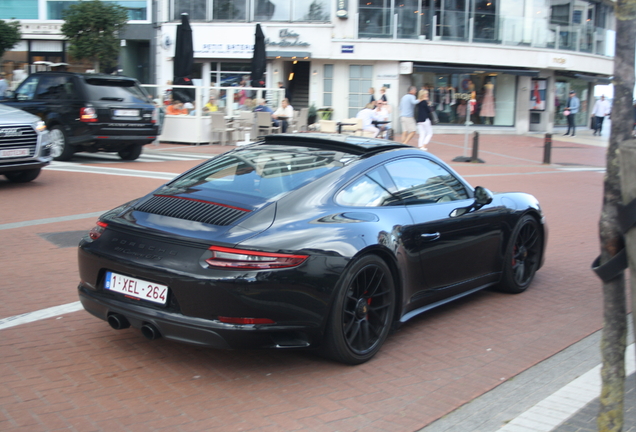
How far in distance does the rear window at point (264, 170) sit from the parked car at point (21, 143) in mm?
6596

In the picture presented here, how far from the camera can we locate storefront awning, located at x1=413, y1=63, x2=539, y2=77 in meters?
32.4

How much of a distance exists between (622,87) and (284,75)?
31.8 m

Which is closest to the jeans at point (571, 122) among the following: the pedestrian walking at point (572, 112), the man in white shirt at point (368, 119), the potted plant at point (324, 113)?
the pedestrian walking at point (572, 112)

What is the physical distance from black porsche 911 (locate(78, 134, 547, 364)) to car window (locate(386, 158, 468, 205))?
0.04 ft

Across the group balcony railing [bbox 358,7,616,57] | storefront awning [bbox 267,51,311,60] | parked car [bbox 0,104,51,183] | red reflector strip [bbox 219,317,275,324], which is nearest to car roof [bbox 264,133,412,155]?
red reflector strip [bbox 219,317,275,324]

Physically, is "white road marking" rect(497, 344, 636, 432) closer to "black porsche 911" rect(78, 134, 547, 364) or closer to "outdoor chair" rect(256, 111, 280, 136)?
"black porsche 911" rect(78, 134, 547, 364)

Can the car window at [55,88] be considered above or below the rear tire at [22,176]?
above

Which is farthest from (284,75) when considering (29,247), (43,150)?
(29,247)

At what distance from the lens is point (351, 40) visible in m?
32.2

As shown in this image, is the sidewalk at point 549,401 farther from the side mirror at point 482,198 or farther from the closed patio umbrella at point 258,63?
the closed patio umbrella at point 258,63

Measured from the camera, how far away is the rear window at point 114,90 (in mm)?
14656

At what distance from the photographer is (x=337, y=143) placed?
16.6 ft

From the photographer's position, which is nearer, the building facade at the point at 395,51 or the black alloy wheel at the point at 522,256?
the black alloy wheel at the point at 522,256

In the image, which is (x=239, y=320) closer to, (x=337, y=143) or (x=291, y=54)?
(x=337, y=143)
